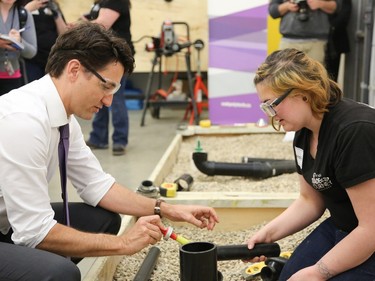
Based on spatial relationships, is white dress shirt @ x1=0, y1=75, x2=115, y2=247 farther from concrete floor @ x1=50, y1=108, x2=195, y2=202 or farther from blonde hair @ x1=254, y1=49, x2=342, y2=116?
concrete floor @ x1=50, y1=108, x2=195, y2=202

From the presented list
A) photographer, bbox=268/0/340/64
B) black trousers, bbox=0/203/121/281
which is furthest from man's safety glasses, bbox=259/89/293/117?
photographer, bbox=268/0/340/64

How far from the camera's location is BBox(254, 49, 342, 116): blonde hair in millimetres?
1460

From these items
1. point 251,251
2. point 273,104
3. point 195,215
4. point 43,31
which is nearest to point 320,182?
point 273,104

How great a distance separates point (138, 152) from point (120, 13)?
118 centimetres

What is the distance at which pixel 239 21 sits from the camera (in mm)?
5039

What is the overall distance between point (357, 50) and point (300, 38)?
3.29 feet

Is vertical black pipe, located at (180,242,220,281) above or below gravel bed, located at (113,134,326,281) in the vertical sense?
above

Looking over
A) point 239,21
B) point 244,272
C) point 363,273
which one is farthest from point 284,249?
point 239,21

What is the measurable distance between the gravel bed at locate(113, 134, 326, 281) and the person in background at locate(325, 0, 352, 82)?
0.82 m

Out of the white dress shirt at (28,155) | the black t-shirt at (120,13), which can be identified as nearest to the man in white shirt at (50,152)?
the white dress shirt at (28,155)

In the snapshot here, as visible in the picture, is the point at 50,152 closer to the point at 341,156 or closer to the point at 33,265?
the point at 33,265

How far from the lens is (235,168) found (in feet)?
10.0

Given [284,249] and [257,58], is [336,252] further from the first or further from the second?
[257,58]

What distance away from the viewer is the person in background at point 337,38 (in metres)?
4.43
